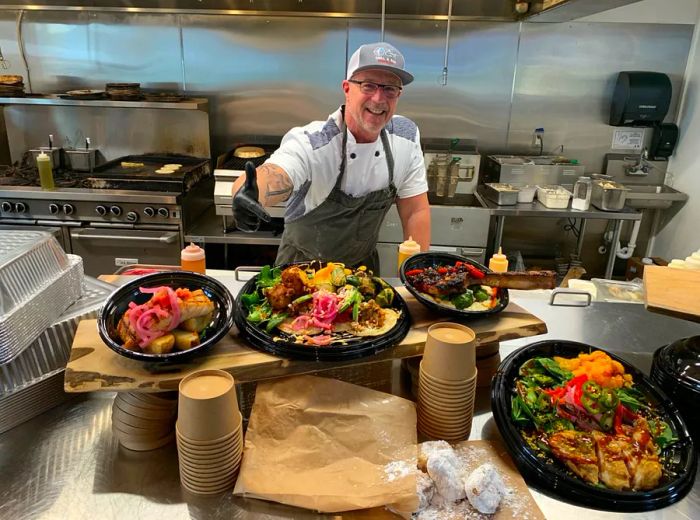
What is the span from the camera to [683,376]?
1338mm

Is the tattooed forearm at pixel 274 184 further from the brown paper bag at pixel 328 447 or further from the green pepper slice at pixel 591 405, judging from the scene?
the green pepper slice at pixel 591 405

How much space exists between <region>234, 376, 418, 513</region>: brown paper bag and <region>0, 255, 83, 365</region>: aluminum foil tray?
1.88ft

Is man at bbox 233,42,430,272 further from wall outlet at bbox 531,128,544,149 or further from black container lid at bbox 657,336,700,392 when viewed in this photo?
wall outlet at bbox 531,128,544,149

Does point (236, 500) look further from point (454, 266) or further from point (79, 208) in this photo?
point (79, 208)

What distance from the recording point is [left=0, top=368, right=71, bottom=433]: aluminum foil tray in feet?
4.20

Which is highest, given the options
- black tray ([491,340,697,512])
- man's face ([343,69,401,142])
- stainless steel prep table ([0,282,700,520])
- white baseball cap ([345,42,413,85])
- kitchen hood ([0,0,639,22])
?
kitchen hood ([0,0,639,22])

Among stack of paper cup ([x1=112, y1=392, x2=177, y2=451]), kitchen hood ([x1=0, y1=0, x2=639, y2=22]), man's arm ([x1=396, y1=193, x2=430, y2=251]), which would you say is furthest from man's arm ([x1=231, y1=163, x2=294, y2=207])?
kitchen hood ([x1=0, y1=0, x2=639, y2=22])

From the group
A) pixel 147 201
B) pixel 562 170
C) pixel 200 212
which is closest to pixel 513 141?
pixel 562 170

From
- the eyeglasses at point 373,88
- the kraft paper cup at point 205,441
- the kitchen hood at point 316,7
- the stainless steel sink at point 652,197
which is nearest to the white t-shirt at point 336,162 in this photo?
the eyeglasses at point 373,88

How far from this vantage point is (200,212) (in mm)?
4285

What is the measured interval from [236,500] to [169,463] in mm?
215

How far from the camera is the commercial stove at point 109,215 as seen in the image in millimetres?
3736

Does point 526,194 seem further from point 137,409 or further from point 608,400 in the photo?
point 137,409

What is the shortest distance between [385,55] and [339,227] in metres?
Result: 0.87
